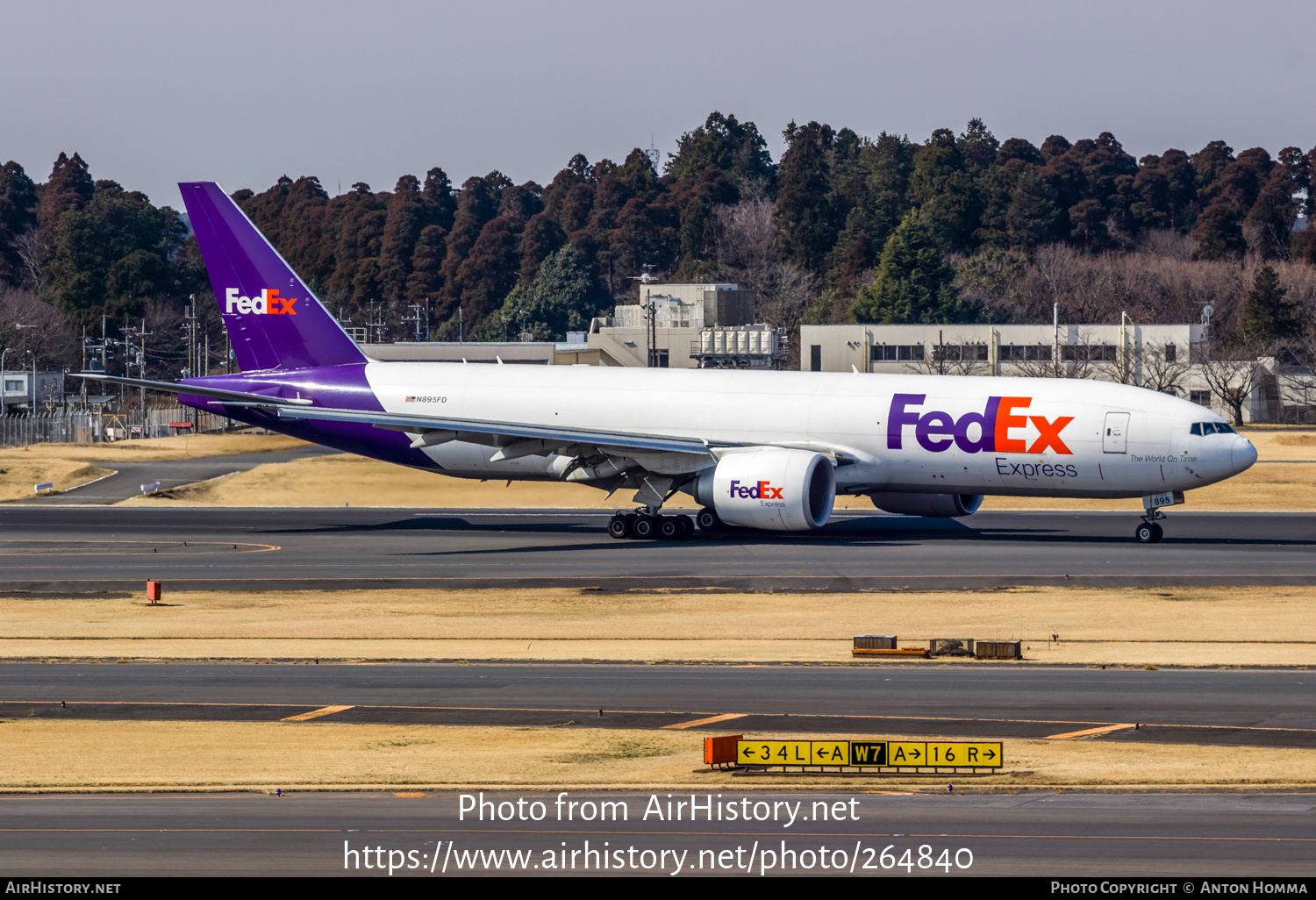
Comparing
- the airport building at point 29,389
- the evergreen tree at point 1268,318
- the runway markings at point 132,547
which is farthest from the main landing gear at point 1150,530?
the airport building at point 29,389

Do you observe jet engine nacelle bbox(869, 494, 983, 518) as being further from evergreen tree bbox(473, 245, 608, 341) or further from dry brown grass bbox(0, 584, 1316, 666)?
evergreen tree bbox(473, 245, 608, 341)

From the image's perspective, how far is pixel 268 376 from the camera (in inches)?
2232

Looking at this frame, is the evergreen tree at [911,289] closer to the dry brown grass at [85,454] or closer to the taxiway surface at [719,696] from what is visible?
the dry brown grass at [85,454]

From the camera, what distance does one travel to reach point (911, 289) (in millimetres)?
154500

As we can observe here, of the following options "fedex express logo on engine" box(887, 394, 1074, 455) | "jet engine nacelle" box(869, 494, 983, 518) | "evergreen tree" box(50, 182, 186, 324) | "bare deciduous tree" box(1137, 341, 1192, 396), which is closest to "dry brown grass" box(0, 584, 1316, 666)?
"fedex express logo on engine" box(887, 394, 1074, 455)

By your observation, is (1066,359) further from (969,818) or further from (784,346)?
(969,818)

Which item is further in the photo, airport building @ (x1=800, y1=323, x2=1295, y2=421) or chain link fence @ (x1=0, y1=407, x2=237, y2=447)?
airport building @ (x1=800, y1=323, x2=1295, y2=421)

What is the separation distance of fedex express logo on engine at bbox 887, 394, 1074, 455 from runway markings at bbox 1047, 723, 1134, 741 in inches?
955

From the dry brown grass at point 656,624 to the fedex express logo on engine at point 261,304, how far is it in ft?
60.1

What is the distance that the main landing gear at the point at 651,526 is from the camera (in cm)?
5166

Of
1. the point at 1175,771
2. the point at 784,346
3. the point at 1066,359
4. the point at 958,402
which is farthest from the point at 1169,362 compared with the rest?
the point at 1175,771

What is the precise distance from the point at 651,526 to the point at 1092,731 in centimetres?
2862

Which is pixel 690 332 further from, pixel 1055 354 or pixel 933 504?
pixel 933 504

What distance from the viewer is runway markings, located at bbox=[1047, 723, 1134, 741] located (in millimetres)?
23750
